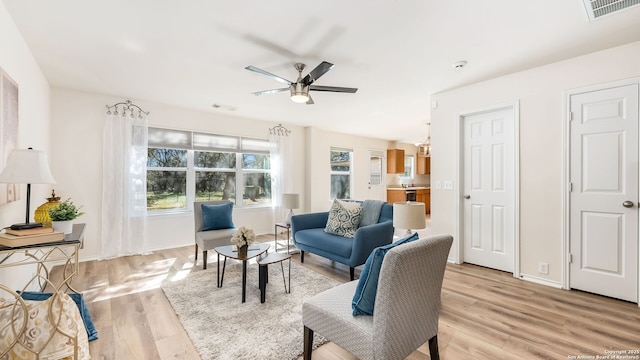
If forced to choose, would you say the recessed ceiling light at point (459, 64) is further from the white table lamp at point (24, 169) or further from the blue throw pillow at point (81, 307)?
the blue throw pillow at point (81, 307)

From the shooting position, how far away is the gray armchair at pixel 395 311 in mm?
1385

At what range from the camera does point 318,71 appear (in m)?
2.54

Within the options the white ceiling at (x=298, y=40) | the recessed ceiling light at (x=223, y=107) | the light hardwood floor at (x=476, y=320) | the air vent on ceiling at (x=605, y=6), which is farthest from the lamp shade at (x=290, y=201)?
the air vent on ceiling at (x=605, y=6)

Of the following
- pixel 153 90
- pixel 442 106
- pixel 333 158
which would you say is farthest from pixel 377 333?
pixel 333 158

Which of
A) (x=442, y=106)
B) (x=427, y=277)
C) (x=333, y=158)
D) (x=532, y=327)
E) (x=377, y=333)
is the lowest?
(x=532, y=327)

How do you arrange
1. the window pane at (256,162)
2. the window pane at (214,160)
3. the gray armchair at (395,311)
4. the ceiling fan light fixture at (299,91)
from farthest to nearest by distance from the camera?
the window pane at (256,162) < the window pane at (214,160) < the ceiling fan light fixture at (299,91) < the gray armchair at (395,311)

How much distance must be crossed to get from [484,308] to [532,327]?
373mm

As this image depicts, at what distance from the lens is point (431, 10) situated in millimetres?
2072

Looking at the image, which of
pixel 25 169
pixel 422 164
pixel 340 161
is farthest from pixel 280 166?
pixel 422 164

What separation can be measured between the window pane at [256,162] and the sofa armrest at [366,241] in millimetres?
3264

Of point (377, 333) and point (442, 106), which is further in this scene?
point (442, 106)

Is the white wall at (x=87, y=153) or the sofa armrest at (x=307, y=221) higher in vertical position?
the white wall at (x=87, y=153)

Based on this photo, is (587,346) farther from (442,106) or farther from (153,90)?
(153,90)

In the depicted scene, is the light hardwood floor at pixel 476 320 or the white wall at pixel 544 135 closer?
the light hardwood floor at pixel 476 320
